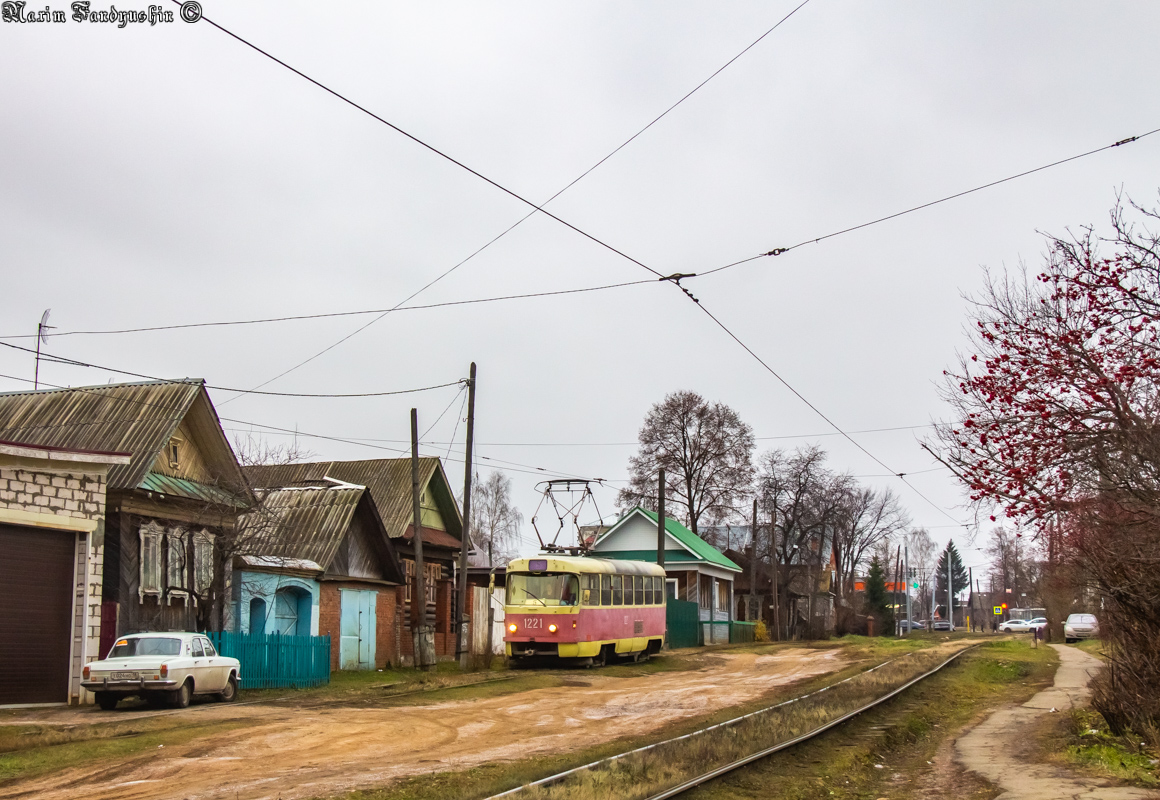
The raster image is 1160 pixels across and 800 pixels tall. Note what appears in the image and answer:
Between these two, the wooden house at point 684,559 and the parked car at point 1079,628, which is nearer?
the parked car at point 1079,628

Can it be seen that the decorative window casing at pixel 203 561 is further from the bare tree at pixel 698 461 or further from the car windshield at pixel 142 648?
the bare tree at pixel 698 461

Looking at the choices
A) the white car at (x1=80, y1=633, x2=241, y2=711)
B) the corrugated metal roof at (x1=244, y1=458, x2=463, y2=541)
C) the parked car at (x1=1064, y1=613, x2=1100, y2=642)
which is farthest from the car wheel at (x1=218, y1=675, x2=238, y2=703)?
the parked car at (x1=1064, y1=613, x2=1100, y2=642)

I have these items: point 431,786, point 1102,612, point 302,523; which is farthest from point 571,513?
point 431,786

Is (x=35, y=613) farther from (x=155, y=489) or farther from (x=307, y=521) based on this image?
(x=307, y=521)

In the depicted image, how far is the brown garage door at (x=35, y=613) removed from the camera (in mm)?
18688

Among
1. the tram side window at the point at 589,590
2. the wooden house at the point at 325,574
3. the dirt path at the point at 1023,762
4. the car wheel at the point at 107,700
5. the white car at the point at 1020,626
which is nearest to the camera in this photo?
the dirt path at the point at 1023,762

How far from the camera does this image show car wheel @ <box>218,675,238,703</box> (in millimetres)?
20203

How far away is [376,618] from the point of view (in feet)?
106

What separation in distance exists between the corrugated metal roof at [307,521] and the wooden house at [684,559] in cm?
2550

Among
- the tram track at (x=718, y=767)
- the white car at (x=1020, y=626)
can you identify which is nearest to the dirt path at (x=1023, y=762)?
the tram track at (x=718, y=767)

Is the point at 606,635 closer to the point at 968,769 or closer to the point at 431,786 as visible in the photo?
the point at 968,769

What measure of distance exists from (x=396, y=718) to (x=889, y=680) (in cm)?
1185

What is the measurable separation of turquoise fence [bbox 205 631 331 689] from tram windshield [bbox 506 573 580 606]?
19.3 ft

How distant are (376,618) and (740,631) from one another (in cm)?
3167
